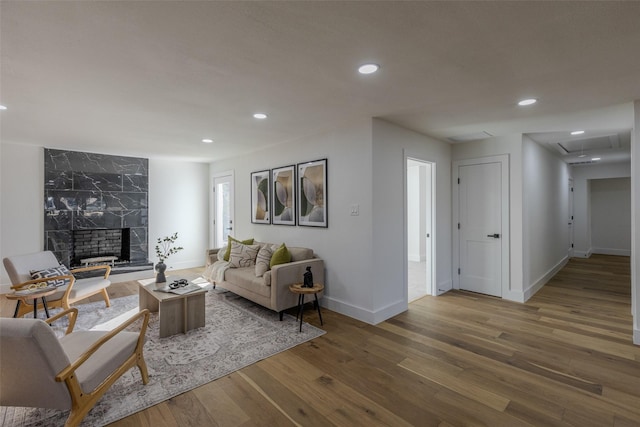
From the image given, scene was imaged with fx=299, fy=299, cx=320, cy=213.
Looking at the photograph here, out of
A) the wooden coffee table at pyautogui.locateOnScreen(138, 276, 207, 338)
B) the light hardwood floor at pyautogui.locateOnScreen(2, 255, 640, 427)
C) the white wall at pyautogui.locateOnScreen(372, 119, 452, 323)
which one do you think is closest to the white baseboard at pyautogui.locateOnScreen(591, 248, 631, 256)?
the light hardwood floor at pyautogui.locateOnScreen(2, 255, 640, 427)

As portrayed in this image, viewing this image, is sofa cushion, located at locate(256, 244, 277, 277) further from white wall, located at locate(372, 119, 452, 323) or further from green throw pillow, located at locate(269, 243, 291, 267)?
white wall, located at locate(372, 119, 452, 323)

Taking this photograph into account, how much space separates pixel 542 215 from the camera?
5.18m

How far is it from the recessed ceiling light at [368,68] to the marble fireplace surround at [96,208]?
18.6 feet

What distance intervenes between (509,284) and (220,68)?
468 centimetres

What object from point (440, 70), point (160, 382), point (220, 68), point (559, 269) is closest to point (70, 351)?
point (160, 382)

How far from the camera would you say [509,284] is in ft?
14.5

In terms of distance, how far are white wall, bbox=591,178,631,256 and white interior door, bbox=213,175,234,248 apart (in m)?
10.1

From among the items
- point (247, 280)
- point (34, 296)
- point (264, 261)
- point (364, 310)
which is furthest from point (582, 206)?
point (34, 296)

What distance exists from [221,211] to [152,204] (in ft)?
4.69

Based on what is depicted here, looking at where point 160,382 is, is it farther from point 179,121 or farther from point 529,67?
point 529,67

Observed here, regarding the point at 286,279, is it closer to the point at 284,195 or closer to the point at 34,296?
the point at 284,195

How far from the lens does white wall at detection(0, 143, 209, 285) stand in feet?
16.2

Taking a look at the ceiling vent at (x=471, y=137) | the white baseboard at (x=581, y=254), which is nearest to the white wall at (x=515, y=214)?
the ceiling vent at (x=471, y=137)

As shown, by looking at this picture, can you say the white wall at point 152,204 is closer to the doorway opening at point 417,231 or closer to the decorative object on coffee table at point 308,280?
the decorative object on coffee table at point 308,280
